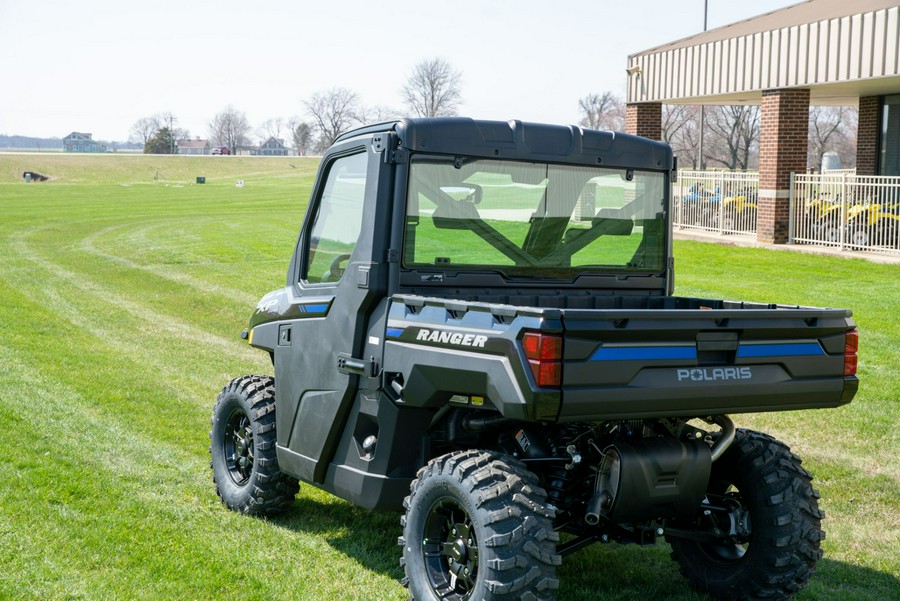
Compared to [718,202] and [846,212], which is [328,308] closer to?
[846,212]

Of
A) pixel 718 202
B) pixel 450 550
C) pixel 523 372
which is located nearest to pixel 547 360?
pixel 523 372

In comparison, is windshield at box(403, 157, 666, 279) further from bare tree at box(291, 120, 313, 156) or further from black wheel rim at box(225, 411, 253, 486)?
bare tree at box(291, 120, 313, 156)

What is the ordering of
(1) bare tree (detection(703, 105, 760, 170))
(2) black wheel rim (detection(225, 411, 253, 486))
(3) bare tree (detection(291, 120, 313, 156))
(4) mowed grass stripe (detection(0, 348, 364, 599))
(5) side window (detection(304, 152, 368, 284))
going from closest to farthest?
Result: (4) mowed grass stripe (detection(0, 348, 364, 599)) < (5) side window (detection(304, 152, 368, 284)) < (2) black wheel rim (detection(225, 411, 253, 486)) < (1) bare tree (detection(703, 105, 760, 170)) < (3) bare tree (detection(291, 120, 313, 156))

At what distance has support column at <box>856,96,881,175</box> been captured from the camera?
2541 cm

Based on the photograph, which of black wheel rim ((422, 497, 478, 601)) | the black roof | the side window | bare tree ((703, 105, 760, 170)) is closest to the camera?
black wheel rim ((422, 497, 478, 601))

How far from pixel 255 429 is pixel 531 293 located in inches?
69.2

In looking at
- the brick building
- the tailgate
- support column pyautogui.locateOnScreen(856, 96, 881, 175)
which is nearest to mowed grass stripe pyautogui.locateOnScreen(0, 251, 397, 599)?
the tailgate

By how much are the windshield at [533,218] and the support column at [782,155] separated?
60.5 ft

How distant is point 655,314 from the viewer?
4184 millimetres

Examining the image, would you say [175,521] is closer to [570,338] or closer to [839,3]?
[570,338]

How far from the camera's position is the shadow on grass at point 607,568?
17.0 ft

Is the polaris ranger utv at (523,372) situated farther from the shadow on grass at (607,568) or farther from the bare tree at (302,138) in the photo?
the bare tree at (302,138)

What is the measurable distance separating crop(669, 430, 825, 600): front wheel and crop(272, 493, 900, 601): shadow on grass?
0.20m

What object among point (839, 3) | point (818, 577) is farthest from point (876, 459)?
point (839, 3)
